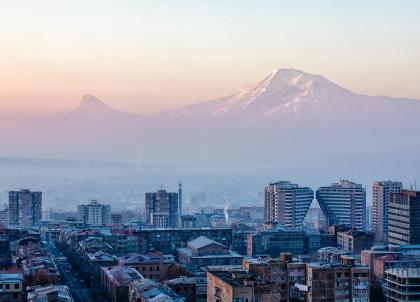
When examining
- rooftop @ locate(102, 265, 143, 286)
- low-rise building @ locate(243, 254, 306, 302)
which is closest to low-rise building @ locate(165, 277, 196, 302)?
rooftop @ locate(102, 265, 143, 286)

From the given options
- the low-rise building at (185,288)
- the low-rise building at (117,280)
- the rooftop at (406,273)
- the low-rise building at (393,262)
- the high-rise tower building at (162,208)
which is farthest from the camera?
the high-rise tower building at (162,208)

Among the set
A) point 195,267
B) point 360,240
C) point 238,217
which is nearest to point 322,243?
point 360,240

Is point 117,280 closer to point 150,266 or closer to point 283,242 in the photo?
point 150,266

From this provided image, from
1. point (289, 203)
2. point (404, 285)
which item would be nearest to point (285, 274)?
point (404, 285)

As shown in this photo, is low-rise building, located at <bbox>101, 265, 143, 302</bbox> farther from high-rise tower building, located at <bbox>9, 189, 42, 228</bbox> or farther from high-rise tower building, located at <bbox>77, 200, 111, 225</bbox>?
high-rise tower building, located at <bbox>77, 200, 111, 225</bbox>

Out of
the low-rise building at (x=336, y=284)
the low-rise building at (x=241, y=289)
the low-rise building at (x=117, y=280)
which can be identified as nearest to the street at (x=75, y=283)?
the low-rise building at (x=117, y=280)

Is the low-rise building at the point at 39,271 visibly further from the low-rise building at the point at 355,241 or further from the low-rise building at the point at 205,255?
the low-rise building at the point at 355,241

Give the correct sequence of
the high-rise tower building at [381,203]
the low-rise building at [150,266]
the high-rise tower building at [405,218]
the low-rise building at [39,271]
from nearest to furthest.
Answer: the low-rise building at [39,271], the low-rise building at [150,266], the high-rise tower building at [405,218], the high-rise tower building at [381,203]

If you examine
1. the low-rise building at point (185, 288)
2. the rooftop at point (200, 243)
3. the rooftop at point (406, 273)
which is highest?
the rooftop at point (406, 273)
